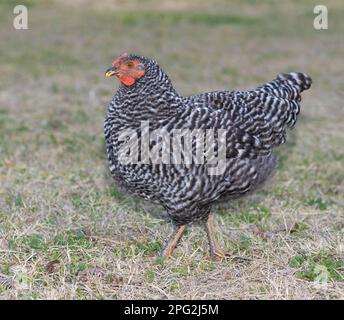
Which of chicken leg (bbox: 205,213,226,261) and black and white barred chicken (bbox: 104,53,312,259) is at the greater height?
black and white barred chicken (bbox: 104,53,312,259)

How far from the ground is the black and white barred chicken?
1.34 ft

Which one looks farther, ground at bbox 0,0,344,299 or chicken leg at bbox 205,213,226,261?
chicken leg at bbox 205,213,226,261

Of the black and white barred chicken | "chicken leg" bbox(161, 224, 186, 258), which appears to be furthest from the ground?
the black and white barred chicken

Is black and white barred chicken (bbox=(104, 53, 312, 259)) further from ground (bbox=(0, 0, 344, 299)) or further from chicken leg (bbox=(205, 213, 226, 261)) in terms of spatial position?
ground (bbox=(0, 0, 344, 299))

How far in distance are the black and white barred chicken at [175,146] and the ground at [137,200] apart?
1.34 feet

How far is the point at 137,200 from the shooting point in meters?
5.78

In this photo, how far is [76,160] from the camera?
6867 millimetres

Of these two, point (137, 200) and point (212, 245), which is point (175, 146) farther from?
point (137, 200)

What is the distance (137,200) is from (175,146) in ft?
5.11

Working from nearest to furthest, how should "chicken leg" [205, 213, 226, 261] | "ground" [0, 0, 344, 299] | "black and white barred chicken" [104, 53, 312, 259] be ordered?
"ground" [0, 0, 344, 299], "black and white barred chicken" [104, 53, 312, 259], "chicken leg" [205, 213, 226, 261]

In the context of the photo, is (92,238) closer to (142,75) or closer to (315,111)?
(142,75)

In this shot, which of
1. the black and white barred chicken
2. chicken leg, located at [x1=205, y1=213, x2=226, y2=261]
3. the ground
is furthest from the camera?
chicken leg, located at [x1=205, y1=213, x2=226, y2=261]

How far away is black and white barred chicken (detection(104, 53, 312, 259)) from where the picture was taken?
171 inches
